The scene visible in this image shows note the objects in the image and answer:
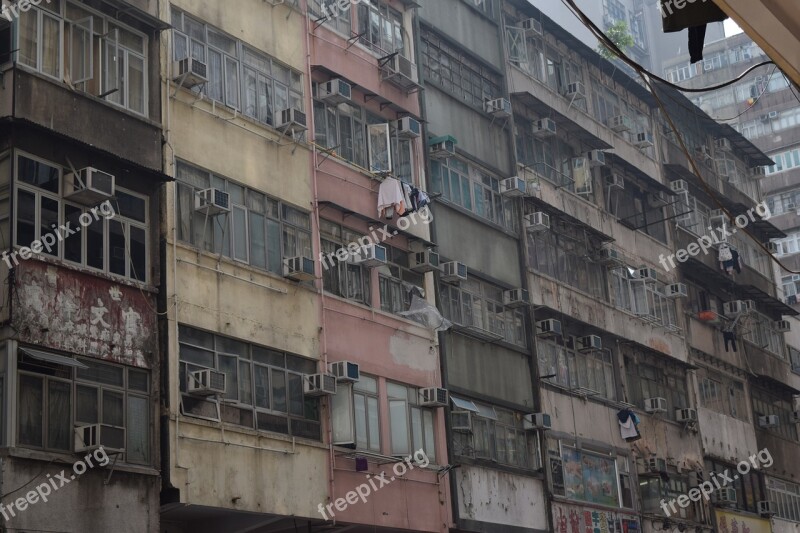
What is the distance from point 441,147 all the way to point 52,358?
443 inches

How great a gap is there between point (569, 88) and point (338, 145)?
1023 centimetres

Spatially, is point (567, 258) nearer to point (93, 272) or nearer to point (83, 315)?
point (93, 272)

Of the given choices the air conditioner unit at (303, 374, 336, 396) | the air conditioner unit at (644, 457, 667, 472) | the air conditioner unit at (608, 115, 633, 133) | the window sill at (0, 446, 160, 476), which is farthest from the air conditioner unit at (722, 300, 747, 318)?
the window sill at (0, 446, 160, 476)

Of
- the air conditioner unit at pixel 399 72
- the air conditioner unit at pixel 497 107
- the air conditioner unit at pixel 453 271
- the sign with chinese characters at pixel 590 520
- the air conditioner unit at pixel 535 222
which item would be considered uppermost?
the air conditioner unit at pixel 497 107

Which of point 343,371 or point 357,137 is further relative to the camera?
point 357,137

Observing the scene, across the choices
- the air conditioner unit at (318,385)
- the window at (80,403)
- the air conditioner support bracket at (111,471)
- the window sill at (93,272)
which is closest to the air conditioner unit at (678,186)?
the air conditioner unit at (318,385)

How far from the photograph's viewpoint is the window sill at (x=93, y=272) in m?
15.3

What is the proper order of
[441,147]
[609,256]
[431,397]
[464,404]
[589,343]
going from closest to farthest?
[431,397], [464,404], [441,147], [589,343], [609,256]

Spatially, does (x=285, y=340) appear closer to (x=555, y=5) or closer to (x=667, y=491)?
(x=667, y=491)

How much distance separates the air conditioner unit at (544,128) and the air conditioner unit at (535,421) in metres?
7.04

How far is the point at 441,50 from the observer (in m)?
26.1

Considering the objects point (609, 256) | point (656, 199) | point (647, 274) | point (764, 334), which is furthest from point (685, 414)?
point (764, 334)

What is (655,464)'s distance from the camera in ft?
95.2

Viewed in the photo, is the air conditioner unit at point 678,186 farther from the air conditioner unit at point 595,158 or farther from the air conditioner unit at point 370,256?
the air conditioner unit at point 370,256
